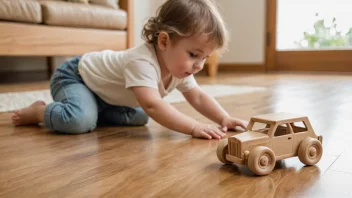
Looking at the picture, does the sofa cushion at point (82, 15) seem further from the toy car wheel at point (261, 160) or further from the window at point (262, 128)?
the toy car wheel at point (261, 160)

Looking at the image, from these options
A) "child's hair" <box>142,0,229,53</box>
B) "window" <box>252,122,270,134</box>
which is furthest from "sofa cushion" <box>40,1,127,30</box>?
"window" <box>252,122,270,134</box>

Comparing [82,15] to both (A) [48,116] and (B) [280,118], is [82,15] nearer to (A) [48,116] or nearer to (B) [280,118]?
(A) [48,116]

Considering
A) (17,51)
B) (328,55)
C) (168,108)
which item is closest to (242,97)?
(168,108)

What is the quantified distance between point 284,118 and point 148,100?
1.11ft

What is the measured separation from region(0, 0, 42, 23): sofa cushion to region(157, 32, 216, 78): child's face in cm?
120

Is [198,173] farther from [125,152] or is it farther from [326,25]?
Result: [326,25]

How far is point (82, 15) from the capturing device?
2.14 m

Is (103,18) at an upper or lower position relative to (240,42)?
upper

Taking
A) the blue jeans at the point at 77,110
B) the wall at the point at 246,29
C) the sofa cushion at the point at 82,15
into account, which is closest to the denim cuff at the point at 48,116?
the blue jeans at the point at 77,110

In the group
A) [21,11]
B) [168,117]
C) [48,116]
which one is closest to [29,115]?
[48,116]

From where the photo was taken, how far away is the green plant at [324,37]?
303 cm

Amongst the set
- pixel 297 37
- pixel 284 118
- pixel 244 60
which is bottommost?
pixel 244 60

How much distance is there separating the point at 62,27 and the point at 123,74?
1268 mm

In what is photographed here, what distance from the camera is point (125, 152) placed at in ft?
2.49
